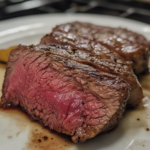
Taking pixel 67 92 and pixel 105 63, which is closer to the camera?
pixel 67 92

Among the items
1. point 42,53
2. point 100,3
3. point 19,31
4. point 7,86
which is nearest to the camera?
point 42,53

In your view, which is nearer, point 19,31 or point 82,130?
point 82,130

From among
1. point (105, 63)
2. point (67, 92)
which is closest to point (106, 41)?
point (105, 63)

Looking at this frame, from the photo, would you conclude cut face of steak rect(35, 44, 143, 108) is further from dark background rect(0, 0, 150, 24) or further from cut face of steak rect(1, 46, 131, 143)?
dark background rect(0, 0, 150, 24)

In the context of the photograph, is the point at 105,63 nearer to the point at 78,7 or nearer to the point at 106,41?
the point at 106,41

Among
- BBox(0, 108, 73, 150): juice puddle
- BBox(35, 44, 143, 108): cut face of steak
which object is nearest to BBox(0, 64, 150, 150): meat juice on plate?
BBox(0, 108, 73, 150): juice puddle

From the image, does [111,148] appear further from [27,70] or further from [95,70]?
[27,70]

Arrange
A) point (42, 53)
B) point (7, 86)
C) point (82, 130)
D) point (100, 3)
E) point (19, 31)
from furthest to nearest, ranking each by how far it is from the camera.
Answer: point (100, 3)
point (19, 31)
point (7, 86)
point (42, 53)
point (82, 130)

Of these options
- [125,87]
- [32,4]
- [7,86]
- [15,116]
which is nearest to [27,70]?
[7,86]
